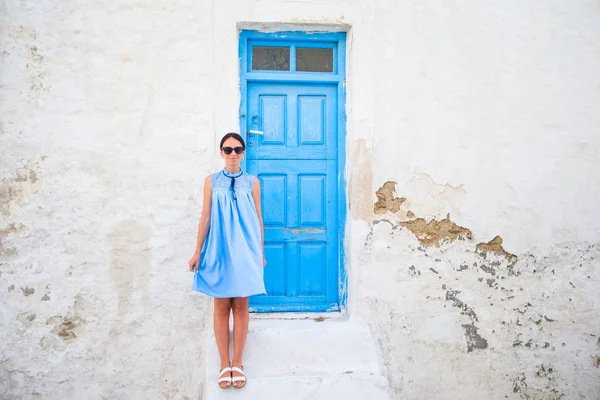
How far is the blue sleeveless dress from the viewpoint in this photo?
3.23 m

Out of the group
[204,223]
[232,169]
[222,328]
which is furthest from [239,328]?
[232,169]

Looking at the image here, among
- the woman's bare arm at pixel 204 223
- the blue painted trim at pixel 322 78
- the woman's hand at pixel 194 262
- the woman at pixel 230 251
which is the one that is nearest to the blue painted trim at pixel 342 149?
the blue painted trim at pixel 322 78

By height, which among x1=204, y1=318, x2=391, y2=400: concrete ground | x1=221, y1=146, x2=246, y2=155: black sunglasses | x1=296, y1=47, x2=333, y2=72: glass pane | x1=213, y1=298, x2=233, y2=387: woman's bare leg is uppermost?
x1=296, y1=47, x2=333, y2=72: glass pane

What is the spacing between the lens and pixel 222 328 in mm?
3365

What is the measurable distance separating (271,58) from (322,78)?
1.43 feet

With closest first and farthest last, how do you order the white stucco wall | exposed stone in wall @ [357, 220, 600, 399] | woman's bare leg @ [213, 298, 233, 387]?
1. woman's bare leg @ [213, 298, 233, 387]
2. the white stucco wall
3. exposed stone in wall @ [357, 220, 600, 399]

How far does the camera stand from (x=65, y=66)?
3.75 meters

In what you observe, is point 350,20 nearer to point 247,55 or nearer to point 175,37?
point 247,55

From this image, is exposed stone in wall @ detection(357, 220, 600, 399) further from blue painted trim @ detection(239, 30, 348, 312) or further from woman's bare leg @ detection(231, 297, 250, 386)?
woman's bare leg @ detection(231, 297, 250, 386)

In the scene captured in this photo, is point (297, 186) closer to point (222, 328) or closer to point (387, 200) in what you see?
point (387, 200)

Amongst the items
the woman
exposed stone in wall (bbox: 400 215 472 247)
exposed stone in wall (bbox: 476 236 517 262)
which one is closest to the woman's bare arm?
the woman

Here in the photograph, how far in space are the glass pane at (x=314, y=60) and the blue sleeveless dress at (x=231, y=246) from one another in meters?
1.23

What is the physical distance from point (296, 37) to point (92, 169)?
185 centimetres

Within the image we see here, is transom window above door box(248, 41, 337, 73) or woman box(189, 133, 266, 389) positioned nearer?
woman box(189, 133, 266, 389)
